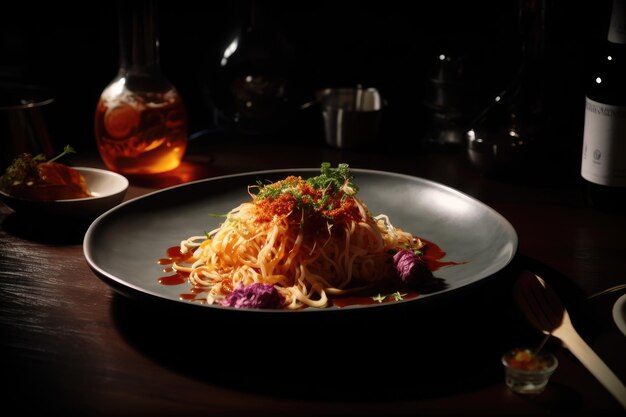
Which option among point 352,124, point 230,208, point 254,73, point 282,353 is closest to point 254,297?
point 282,353

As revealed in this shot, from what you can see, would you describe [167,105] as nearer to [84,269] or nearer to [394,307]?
[84,269]

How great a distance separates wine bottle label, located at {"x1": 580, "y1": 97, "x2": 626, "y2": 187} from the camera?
1989mm

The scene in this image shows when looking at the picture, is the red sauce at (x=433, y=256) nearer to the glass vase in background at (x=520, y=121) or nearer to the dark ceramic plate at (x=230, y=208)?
the dark ceramic plate at (x=230, y=208)

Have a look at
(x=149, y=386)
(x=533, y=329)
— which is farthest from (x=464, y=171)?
(x=149, y=386)

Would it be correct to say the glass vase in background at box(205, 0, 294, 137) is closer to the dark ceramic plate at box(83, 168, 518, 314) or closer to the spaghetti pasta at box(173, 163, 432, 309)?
the dark ceramic plate at box(83, 168, 518, 314)

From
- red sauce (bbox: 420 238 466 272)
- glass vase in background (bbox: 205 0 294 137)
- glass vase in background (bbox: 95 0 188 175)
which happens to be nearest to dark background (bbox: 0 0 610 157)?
glass vase in background (bbox: 205 0 294 137)

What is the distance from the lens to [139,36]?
239cm

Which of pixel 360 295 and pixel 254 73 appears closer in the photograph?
pixel 360 295

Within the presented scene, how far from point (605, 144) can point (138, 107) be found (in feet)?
4.21

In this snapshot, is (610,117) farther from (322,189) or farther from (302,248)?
(302,248)

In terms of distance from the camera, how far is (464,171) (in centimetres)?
261

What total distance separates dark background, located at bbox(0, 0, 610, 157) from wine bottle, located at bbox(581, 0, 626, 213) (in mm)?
795

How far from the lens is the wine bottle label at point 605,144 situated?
199 centimetres

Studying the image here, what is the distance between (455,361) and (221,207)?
923 millimetres
